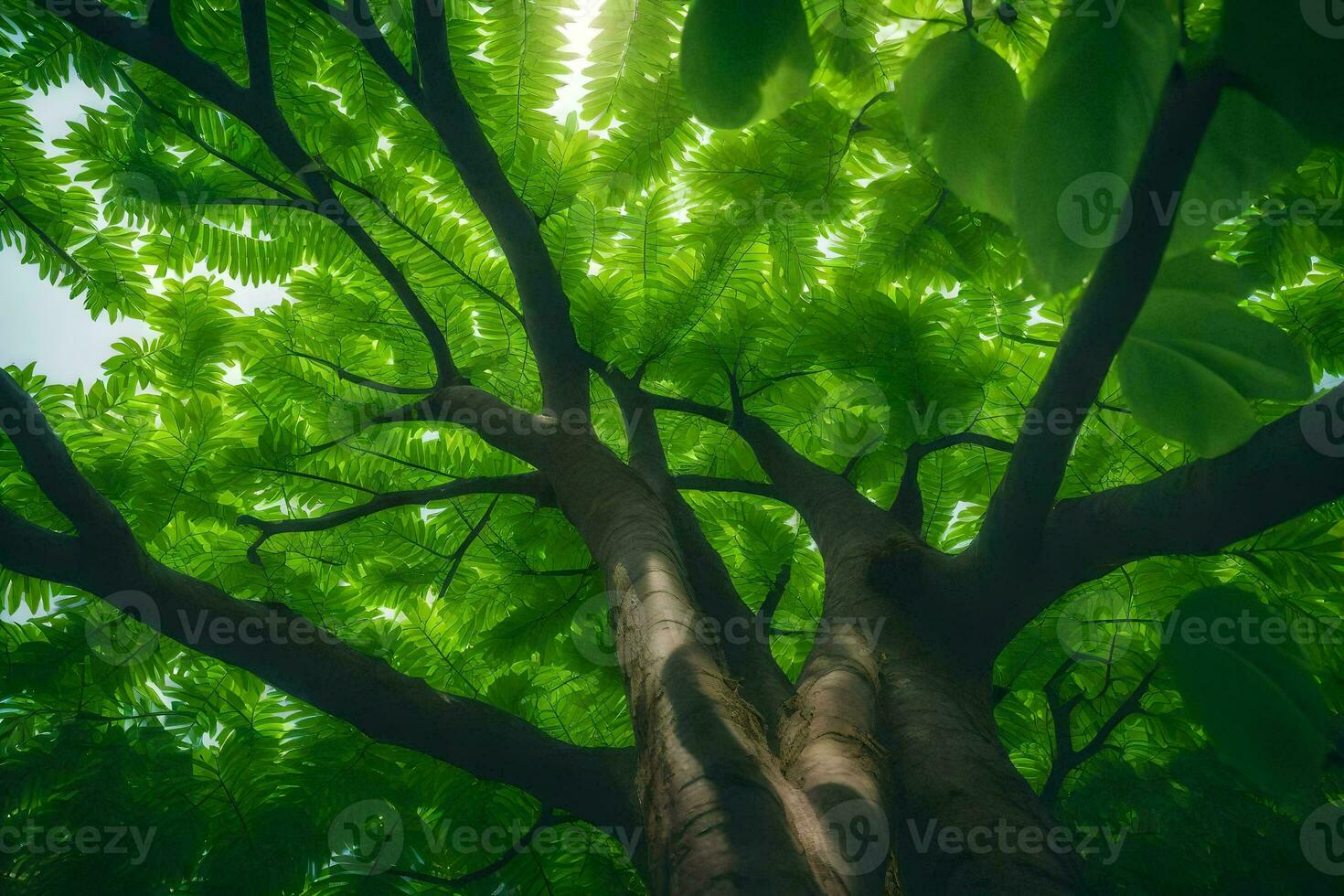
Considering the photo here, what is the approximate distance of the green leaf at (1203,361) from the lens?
0.63 meters

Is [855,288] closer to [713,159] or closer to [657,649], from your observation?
[713,159]

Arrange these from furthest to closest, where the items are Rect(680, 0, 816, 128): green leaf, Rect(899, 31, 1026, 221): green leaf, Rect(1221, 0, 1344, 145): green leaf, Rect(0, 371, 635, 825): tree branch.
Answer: Rect(0, 371, 635, 825): tree branch < Rect(899, 31, 1026, 221): green leaf < Rect(680, 0, 816, 128): green leaf < Rect(1221, 0, 1344, 145): green leaf

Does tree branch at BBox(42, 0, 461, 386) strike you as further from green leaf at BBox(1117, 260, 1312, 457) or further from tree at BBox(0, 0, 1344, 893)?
green leaf at BBox(1117, 260, 1312, 457)

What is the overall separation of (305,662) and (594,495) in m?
0.99

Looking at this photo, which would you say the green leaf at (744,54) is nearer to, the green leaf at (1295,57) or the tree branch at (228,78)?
the green leaf at (1295,57)

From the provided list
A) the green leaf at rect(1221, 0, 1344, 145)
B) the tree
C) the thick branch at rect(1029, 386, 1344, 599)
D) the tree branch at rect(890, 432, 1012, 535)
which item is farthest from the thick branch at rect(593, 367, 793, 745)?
the green leaf at rect(1221, 0, 1344, 145)

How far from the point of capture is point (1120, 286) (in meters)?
0.62

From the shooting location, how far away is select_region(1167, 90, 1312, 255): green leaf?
499mm

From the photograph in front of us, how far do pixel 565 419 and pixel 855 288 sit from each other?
4.11 feet

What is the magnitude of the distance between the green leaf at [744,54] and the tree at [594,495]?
382mm

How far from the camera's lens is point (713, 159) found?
3.06 meters

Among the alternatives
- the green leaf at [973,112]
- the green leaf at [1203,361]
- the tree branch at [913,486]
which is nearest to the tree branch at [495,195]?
the tree branch at [913,486]

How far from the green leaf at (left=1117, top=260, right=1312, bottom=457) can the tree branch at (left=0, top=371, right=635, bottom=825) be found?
1956 millimetres

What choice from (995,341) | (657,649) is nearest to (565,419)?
(657,649)
